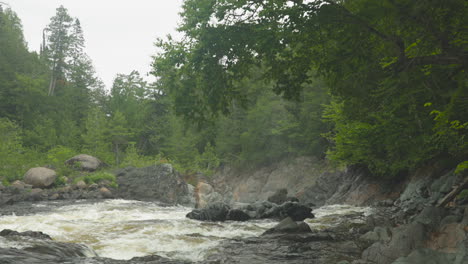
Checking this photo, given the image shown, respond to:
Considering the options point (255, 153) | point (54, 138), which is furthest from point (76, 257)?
point (54, 138)

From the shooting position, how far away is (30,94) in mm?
43562

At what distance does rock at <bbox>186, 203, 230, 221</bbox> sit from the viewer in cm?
1482

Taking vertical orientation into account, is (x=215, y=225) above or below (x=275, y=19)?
below

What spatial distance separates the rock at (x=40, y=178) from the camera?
23.4m

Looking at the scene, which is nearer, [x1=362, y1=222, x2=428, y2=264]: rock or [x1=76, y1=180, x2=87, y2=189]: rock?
[x1=362, y1=222, x2=428, y2=264]: rock

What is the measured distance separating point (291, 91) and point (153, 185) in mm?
20110

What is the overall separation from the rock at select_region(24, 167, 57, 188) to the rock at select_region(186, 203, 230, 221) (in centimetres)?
1353

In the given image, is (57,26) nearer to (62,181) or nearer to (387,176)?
(62,181)

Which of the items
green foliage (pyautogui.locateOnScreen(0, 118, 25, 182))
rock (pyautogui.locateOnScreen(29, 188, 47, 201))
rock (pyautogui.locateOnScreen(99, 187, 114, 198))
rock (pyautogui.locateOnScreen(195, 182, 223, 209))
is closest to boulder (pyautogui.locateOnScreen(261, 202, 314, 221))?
rock (pyautogui.locateOnScreen(195, 182, 223, 209))

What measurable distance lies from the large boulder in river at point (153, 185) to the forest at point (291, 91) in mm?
5417

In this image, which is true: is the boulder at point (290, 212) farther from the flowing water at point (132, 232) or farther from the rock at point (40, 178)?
the rock at point (40, 178)

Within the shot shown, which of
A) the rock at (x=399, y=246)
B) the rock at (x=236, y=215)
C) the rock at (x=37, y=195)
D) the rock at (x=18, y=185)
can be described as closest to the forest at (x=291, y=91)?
the rock at (x=18, y=185)

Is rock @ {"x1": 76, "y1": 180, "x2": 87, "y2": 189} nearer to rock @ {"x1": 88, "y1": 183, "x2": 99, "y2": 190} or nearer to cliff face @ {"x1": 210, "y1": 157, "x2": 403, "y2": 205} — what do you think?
rock @ {"x1": 88, "y1": 183, "x2": 99, "y2": 190}

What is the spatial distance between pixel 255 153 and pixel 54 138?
24.5 meters
